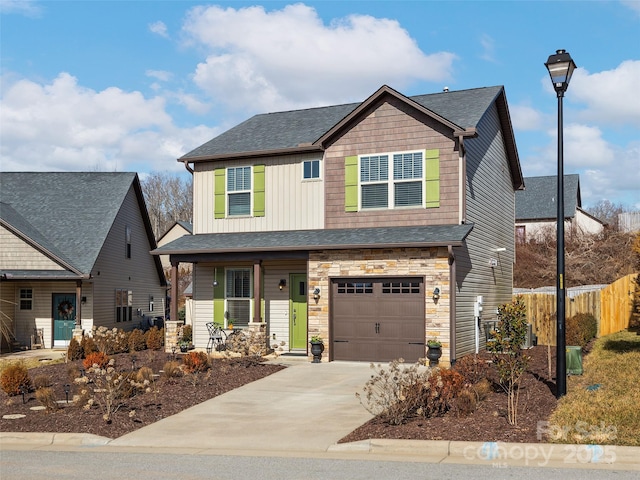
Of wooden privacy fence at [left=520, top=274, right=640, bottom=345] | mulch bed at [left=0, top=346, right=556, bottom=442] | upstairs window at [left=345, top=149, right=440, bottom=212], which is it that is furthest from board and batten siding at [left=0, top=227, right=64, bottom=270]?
wooden privacy fence at [left=520, top=274, right=640, bottom=345]

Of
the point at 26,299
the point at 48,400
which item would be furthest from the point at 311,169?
the point at 26,299

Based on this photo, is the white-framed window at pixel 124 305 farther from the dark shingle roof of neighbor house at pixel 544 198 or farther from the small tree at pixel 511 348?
the dark shingle roof of neighbor house at pixel 544 198

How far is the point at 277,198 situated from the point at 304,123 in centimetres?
352

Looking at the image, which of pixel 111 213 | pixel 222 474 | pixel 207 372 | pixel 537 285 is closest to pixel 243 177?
pixel 207 372

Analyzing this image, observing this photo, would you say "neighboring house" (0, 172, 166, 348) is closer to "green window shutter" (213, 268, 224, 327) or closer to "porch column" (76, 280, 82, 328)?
"porch column" (76, 280, 82, 328)

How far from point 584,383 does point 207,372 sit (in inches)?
336

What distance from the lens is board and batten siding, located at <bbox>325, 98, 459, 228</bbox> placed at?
19484mm

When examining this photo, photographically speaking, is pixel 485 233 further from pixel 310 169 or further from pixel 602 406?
pixel 602 406

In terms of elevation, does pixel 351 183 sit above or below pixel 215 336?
above

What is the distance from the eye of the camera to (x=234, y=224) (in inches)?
893

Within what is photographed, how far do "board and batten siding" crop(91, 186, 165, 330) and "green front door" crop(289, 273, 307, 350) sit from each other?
9.92 meters

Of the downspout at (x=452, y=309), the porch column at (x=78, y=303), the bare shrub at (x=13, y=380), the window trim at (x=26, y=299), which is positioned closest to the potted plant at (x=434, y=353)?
the downspout at (x=452, y=309)

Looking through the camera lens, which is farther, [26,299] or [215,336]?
[26,299]

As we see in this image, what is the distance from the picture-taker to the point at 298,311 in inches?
858
